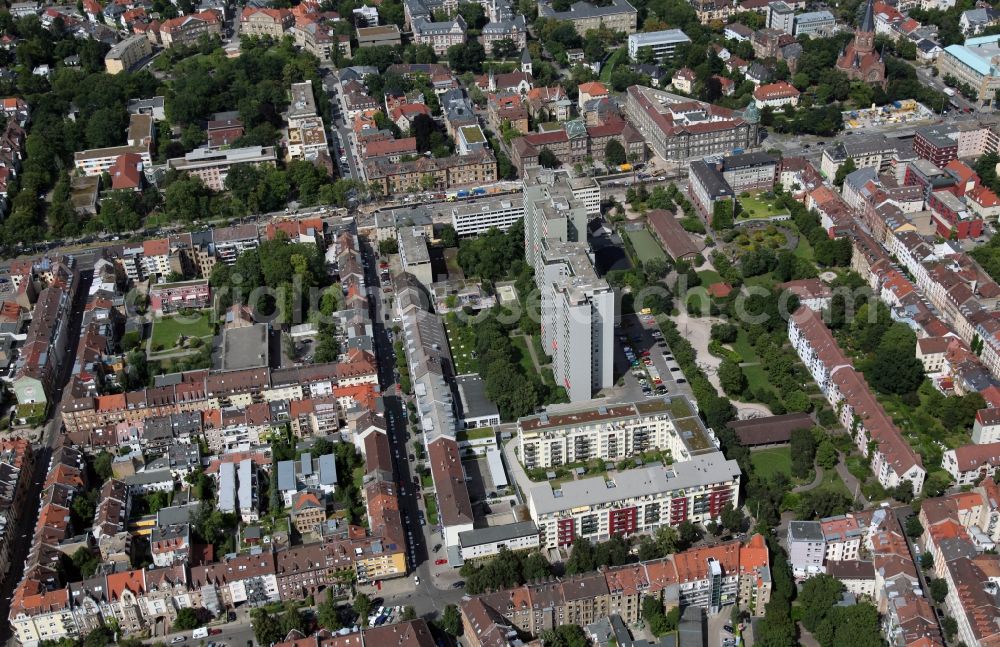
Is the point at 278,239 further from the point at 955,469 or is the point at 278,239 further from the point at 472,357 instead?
the point at 955,469

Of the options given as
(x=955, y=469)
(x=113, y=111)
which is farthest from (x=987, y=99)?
(x=113, y=111)

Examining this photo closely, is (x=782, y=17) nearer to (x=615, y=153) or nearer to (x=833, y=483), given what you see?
(x=615, y=153)

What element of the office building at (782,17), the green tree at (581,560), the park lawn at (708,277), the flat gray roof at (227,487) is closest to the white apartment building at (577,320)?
the green tree at (581,560)

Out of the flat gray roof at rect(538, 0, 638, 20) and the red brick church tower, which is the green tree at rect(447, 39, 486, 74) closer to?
the flat gray roof at rect(538, 0, 638, 20)

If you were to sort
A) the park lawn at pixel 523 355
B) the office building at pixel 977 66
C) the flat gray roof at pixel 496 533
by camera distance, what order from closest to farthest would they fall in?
the flat gray roof at pixel 496 533 < the park lawn at pixel 523 355 < the office building at pixel 977 66

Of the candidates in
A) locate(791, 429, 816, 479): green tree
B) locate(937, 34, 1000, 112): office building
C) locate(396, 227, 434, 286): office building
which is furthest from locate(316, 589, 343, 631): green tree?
locate(937, 34, 1000, 112): office building

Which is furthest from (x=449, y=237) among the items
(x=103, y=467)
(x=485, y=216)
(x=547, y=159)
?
(x=103, y=467)

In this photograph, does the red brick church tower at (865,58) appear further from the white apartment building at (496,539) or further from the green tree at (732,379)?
the white apartment building at (496,539)
